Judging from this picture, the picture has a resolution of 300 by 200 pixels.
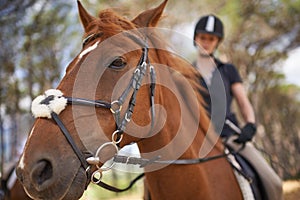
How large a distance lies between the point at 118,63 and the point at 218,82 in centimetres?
159

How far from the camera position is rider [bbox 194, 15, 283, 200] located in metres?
3.39

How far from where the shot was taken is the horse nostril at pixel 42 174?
193 cm

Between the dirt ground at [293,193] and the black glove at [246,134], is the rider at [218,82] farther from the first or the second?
the dirt ground at [293,193]

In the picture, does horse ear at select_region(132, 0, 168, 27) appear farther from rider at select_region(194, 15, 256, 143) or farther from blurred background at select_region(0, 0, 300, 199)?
blurred background at select_region(0, 0, 300, 199)

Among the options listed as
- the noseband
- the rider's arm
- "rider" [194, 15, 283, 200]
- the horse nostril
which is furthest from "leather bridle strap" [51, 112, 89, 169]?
the rider's arm

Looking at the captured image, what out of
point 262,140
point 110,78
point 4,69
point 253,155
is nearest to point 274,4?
point 262,140

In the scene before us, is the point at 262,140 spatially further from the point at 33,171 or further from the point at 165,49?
the point at 33,171

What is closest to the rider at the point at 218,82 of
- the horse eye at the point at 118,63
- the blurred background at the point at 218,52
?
the horse eye at the point at 118,63

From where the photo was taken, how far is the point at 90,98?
2.20 meters

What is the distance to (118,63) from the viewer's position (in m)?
2.34

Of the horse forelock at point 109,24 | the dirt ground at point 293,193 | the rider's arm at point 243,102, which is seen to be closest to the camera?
the horse forelock at point 109,24

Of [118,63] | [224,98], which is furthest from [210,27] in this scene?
[118,63]

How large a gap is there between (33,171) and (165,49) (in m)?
1.40

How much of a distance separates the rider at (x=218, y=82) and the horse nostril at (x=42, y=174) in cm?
178
